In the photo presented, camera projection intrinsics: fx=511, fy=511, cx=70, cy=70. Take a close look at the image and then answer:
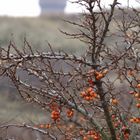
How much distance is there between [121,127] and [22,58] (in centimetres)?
159

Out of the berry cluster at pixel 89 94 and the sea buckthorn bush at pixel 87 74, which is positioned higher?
the sea buckthorn bush at pixel 87 74

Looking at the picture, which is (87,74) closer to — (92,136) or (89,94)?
(89,94)

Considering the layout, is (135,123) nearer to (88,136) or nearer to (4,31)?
(88,136)

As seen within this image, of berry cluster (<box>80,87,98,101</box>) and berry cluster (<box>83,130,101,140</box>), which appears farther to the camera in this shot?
berry cluster (<box>83,130,101,140</box>)

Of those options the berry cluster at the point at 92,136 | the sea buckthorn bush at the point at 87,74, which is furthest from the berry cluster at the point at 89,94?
the berry cluster at the point at 92,136

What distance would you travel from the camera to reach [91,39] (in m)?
5.06

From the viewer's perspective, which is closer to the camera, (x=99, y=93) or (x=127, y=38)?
(x=99, y=93)

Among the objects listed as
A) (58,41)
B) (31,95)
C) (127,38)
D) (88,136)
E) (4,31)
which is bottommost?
(88,136)

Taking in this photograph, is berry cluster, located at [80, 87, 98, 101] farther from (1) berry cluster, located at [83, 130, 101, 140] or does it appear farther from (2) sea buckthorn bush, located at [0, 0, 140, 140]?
(1) berry cluster, located at [83, 130, 101, 140]

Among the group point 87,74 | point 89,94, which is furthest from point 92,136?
point 87,74

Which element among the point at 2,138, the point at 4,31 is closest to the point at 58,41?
the point at 4,31

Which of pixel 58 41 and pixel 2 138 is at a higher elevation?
pixel 58 41

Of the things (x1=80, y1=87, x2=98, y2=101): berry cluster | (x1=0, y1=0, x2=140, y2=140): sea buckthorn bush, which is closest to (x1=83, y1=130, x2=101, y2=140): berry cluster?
(x1=0, y1=0, x2=140, y2=140): sea buckthorn bush

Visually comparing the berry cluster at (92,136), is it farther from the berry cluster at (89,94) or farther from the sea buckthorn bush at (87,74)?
the berry cluster at (89,94)
